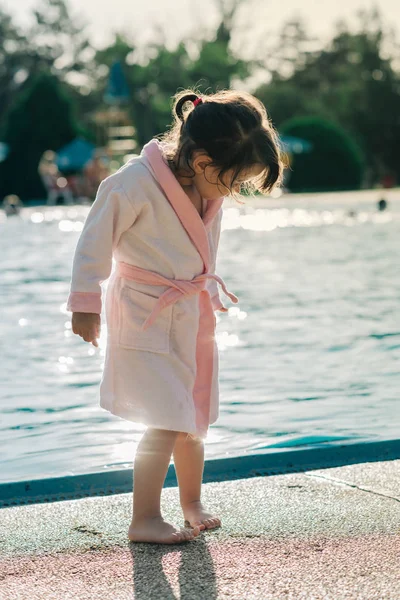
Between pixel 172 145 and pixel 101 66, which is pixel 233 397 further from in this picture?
pixel 101 66

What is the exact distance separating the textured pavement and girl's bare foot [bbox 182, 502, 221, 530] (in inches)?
1.0

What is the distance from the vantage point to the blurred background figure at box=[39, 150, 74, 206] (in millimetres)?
30953

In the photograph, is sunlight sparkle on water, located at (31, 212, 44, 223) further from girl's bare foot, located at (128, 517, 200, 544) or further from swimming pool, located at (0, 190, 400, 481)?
girl's bare foot, located at (128, 517, 200, 544)

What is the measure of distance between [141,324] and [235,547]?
68 centimetres

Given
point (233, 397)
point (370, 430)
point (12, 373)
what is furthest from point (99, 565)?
point (12, 373)

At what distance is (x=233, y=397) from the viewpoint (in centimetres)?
529

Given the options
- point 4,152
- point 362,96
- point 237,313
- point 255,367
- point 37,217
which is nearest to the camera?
point 255,367

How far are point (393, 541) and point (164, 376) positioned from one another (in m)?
0.78

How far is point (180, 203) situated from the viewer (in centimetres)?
337

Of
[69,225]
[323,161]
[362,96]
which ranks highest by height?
[362,96]

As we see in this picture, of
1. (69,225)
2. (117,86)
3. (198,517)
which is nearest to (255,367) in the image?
(198,517)

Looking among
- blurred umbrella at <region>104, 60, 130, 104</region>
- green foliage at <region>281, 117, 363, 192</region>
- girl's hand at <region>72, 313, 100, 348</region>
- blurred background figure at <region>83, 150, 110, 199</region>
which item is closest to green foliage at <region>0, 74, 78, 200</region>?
blurred umbrella at <region>104, 60, 130, 104</region>

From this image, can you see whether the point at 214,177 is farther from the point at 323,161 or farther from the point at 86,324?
the point at 323,161

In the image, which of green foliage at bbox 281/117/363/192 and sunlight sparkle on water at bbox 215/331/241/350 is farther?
green foliage at bbox 281/117/363/192
